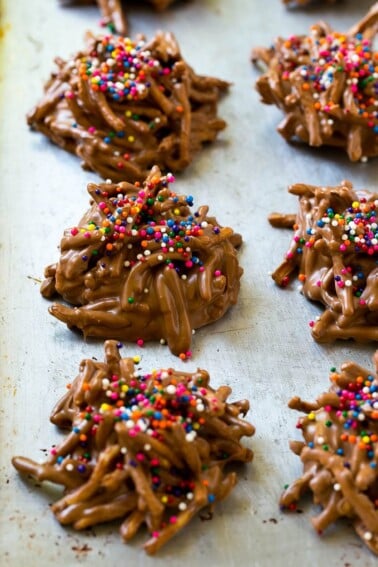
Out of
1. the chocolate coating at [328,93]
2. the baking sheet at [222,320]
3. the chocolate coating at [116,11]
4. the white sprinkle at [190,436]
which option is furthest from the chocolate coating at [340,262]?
the chocolate coating at [116,11]

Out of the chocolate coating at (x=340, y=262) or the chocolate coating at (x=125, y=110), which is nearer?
the chocolate coating at (x=340, y=262)

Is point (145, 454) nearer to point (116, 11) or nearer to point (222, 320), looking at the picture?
point (222, 320)

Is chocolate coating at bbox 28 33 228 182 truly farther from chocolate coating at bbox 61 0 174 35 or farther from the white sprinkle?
the white sprinkle

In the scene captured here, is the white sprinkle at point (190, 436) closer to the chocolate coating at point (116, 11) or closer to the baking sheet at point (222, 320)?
the baking sheet at point (222, 320)

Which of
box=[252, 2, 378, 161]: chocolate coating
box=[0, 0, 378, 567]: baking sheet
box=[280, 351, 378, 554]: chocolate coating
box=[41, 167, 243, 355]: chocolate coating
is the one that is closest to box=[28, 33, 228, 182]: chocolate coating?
box=[0, 0, 378, 567]: baking sheet

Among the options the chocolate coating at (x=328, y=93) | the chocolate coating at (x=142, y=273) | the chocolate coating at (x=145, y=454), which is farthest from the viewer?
the chocolate coating at (x=328, y=93)

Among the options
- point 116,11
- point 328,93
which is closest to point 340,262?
point 328,93

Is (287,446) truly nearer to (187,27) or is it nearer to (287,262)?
(287,262)
